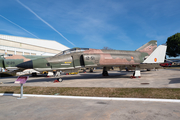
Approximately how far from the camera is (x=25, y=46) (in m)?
44.5

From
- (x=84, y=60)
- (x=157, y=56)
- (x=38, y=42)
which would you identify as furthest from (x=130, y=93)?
(x=38, y=42)

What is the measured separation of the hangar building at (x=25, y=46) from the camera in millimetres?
37556

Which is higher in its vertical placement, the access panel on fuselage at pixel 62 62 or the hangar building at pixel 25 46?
the hangar building at pixel 25 46

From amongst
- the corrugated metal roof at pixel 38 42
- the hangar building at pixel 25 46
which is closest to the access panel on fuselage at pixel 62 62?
the hangar building at pixel 25 46

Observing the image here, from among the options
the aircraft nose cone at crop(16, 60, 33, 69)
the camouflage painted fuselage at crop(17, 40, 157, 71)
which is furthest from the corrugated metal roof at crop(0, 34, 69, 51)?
the camouflage painted fuselage at crop(17, 40, 157, 71)

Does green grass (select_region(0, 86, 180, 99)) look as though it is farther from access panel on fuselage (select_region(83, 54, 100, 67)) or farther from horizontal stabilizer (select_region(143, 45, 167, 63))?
horizontal stabilizer (select_region(143, 45, 167, 63))

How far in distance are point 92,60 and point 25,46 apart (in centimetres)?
4088

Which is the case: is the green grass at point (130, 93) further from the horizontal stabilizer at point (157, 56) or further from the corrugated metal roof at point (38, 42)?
the corrugated metal roof at point (38, 42)

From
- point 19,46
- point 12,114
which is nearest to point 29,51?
point 19,46

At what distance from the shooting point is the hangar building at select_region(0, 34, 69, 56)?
37556 mm

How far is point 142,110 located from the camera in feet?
12.5

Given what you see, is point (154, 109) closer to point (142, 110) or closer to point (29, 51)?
point (142, 110)

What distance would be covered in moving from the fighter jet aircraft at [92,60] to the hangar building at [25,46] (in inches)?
1057

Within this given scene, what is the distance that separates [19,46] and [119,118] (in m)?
46.7
